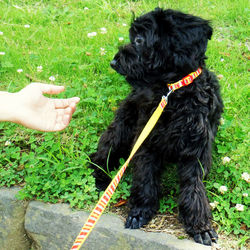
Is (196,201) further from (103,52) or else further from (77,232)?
(103,52)

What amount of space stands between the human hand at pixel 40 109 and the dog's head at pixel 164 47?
1.95ft

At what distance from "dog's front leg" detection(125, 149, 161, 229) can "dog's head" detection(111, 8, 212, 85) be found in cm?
59

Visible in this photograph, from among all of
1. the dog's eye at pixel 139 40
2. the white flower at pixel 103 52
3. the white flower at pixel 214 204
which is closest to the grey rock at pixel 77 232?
the white flower at pixel 214 204

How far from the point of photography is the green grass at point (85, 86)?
8.79ft

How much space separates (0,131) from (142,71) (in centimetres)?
172

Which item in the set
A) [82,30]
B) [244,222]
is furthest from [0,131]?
[244,222]

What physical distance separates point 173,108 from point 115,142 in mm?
701

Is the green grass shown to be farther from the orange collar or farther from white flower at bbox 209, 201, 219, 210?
the orange collar

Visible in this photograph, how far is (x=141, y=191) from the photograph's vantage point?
251cm

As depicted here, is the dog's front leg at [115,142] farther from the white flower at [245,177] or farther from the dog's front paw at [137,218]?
the white flower at [245,177]

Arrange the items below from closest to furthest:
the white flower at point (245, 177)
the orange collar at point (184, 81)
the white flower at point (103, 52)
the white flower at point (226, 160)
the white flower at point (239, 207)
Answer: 1. the orange collar at point (184, 81)
2. the white flower at point (239, 207)
3. the white flower at point (245, 177)
4. the white flower at point (226, 160)
5. the white flower at point (103, 52)

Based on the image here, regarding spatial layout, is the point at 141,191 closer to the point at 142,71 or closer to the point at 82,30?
the point at 142,71

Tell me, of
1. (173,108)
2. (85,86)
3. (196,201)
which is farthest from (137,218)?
(85,86)

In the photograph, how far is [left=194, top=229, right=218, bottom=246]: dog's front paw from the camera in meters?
2.32
